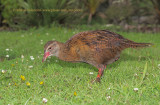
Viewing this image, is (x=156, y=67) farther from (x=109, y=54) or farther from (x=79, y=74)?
(x=79, y=74)

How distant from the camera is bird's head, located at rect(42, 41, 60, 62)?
428cm

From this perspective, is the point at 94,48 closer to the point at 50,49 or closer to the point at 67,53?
the point at 67,53

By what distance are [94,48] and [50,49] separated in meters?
0.90

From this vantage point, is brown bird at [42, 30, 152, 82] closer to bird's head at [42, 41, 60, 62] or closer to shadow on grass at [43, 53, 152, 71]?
bird's head at [42, 41, 60, 62]

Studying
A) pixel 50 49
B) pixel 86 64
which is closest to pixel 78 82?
pixel 50 49

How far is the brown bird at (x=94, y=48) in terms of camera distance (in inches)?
162

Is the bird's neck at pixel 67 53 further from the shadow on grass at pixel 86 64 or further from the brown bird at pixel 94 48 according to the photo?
the shadow on grass at pixel 86 64

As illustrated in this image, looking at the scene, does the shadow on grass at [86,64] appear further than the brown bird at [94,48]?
Yes

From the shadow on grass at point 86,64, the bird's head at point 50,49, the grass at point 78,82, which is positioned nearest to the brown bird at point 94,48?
the bird's head at point 50,49

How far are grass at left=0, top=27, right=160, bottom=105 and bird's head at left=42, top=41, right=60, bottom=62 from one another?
0.46 metres

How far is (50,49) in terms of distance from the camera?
433 cm

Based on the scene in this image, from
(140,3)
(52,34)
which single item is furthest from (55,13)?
(140,3)

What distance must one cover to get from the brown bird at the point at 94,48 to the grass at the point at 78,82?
0.39 m

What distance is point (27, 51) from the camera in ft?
22.0
